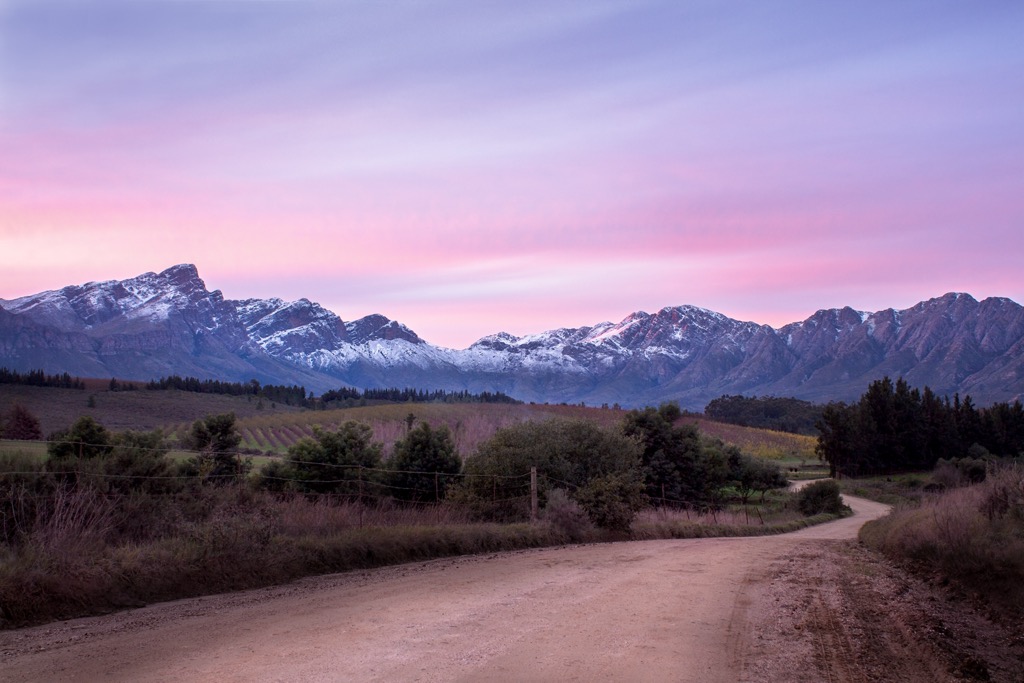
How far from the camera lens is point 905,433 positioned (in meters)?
101

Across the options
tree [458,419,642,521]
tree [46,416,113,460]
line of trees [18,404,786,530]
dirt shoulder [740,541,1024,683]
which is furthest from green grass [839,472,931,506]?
tree [46,416,113,460]

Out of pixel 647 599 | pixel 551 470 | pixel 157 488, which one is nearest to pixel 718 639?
pixel 647 599

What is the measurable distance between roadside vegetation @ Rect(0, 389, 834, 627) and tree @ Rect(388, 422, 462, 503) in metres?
0.05

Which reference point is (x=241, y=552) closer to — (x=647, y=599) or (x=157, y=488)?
(x=157, y=488)

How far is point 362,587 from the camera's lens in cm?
1187

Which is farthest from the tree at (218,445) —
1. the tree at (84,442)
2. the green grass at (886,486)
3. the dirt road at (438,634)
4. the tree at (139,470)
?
the green grass at (886,486)

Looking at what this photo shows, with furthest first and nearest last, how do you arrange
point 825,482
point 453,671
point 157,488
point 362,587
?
point 825,482, point 157,488, point 362,587, point 453,671

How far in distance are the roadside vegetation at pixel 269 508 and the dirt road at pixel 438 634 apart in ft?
2.70

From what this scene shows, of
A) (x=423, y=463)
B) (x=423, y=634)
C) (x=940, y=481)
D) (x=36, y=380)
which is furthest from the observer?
(x=36, y=380)

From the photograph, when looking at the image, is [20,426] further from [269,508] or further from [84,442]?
[269,508]

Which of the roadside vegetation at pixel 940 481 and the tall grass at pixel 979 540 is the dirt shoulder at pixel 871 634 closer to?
the tall grass at pixel 979 540

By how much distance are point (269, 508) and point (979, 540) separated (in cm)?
1174

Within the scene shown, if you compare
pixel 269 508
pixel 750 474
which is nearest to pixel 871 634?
pixel 269 508

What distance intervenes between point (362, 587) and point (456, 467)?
14.0 m
